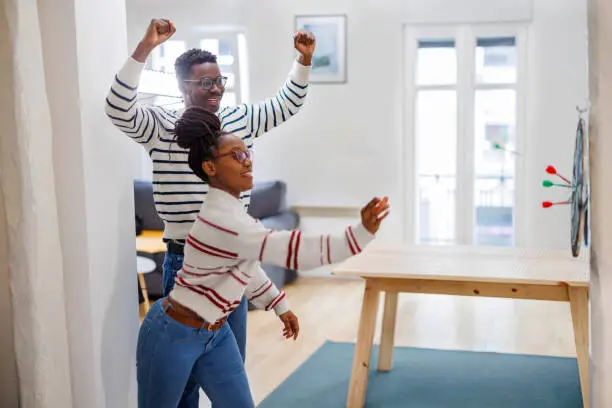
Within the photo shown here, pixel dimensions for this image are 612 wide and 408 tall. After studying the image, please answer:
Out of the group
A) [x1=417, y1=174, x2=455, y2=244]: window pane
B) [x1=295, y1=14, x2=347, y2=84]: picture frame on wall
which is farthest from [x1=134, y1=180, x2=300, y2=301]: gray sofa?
[x1=417, y1=174, x2=455, y2=244]: window pane

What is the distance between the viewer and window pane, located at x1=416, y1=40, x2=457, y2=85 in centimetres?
638

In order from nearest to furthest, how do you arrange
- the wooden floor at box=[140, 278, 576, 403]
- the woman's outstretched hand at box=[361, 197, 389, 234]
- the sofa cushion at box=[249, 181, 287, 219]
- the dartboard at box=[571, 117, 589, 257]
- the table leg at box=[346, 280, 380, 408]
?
the woman's outstretched hand at box=[361, 197, 389, 234] < the dartboard at box=[571, 117, 589, 257] < the table leg at box=[346, 280, 380, 408] < the wooden floor at box=[140, 278, 576, 403] < the sofa cushion at box=[249, 181, 287, 219]

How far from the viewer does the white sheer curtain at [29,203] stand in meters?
2.06

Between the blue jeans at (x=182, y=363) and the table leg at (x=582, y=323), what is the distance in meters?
1.73

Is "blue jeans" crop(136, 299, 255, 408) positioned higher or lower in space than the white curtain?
lower

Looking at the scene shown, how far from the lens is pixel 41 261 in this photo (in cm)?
212

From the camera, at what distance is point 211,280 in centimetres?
190

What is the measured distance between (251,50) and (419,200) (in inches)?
76.2

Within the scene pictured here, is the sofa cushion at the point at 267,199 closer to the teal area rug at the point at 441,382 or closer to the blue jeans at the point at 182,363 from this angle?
the teal area rug at the point at 441,382

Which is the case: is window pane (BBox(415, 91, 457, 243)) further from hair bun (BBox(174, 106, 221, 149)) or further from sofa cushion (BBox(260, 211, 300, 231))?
hair bun (BBox(174, 106, 221, 149))

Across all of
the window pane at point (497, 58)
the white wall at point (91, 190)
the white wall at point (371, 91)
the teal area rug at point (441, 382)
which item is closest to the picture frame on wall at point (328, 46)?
the white wall at point (371, 91)

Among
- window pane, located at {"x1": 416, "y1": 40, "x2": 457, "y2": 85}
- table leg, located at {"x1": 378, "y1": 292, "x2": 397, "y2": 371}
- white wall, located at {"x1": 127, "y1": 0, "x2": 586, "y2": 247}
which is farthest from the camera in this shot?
window pane, located at {"x1": 416, "y1": 40, "x2": 457, "y2": 85}

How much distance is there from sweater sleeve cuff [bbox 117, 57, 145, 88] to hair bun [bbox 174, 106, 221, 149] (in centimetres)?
19

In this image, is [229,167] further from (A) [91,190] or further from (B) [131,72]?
(A) [91,190]
